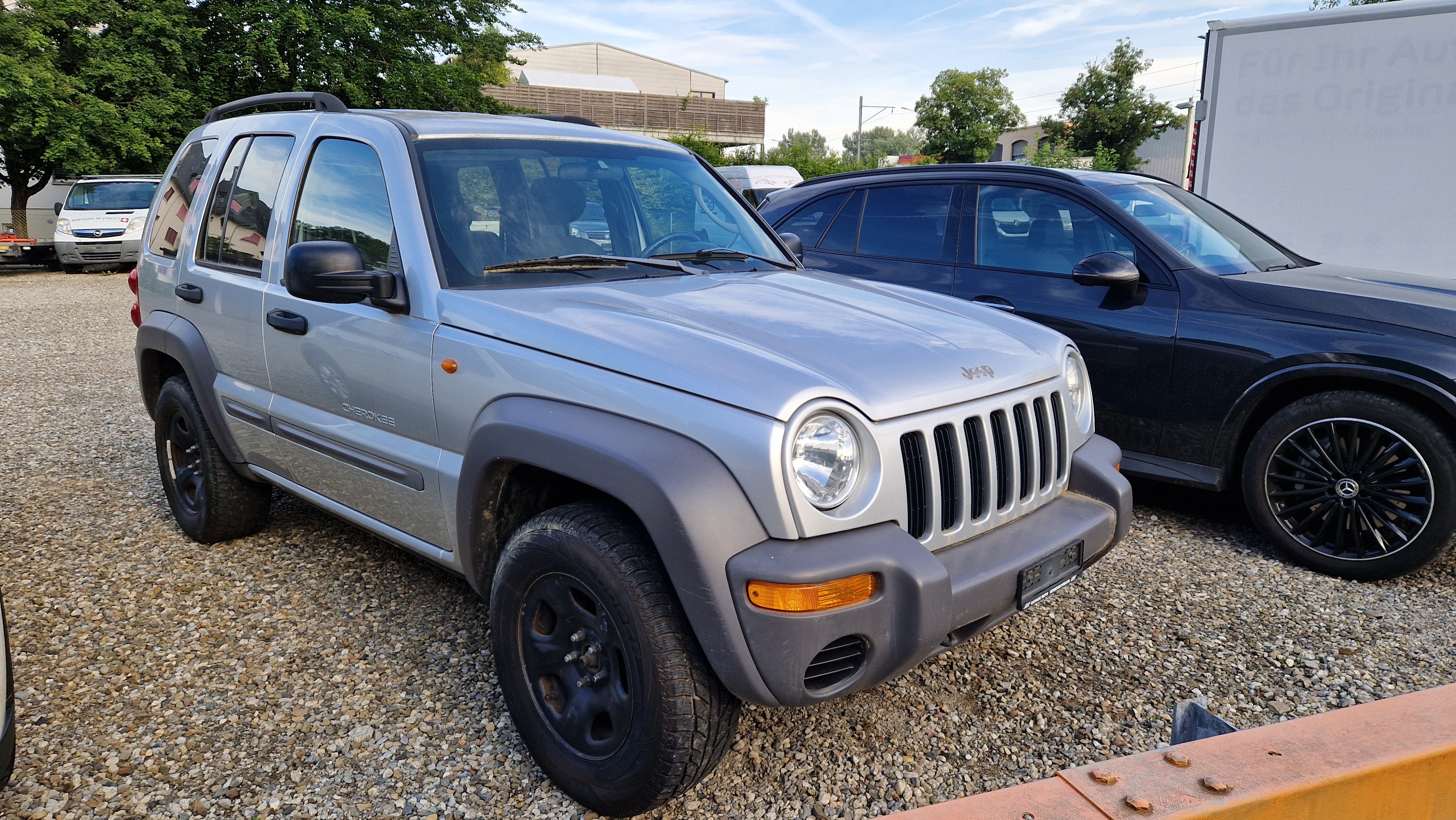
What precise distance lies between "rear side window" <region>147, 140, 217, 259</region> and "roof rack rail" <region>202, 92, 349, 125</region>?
0.69ft

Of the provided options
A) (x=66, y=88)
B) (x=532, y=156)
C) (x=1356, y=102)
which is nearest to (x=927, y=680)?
(x=532, y=156)

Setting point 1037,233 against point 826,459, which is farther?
point 1037,233

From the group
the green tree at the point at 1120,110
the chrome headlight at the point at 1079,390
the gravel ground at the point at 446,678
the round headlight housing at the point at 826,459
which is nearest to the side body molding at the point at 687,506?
the round headlight housing at the point at 826,459

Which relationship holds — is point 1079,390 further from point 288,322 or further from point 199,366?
point 199,366

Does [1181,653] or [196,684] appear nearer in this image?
[196,684]

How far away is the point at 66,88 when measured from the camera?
1931 centimetres

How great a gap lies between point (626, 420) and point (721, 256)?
54.1 inches

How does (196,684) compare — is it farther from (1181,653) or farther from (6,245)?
(6,245)

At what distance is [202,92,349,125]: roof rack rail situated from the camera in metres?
3.69

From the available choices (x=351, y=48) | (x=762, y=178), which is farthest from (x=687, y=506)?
(x=351, y=48)

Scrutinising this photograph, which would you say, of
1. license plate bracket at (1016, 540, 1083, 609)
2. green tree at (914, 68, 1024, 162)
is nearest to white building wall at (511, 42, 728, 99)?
green tree at (914, 68, 1024, 162)

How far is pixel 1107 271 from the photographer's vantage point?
4.35 m

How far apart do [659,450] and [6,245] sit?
22.9 metres

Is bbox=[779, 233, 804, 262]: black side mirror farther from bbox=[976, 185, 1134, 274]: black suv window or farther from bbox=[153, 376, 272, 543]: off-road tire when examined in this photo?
bbox=[153, 376, 272, 543]: off-road tire
